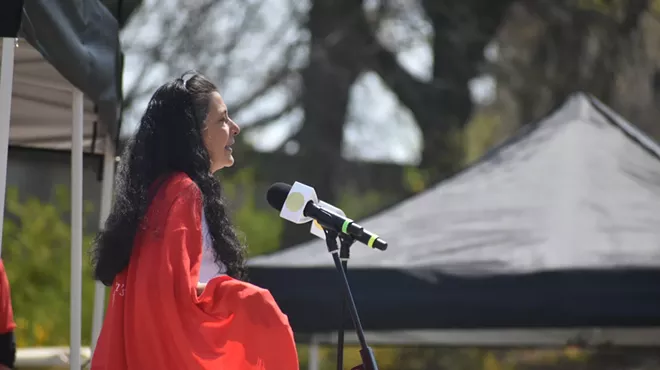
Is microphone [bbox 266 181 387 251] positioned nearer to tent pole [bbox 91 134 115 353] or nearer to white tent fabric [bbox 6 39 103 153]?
white tent fabric [bbox 6 39 103 153]

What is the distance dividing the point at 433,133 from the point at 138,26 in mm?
3469

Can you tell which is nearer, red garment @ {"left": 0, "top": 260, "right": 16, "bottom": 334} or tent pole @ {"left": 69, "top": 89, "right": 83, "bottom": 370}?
tent pole @ {"left": 69, "top": 89, "right": 83, "bottom": 370}

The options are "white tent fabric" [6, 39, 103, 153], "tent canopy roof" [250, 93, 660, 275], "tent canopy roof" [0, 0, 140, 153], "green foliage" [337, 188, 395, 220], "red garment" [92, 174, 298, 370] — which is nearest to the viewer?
"red garment" [92, 174, 298, 370]

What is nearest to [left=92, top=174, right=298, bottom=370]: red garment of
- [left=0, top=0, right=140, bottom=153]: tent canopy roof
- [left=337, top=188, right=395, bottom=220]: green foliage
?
[left=0, top=0, right=140, bottom=153]: tent canopy roof

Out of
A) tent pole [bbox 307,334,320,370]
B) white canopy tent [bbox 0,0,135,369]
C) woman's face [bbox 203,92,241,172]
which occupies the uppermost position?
white canopy tent [bbox 0,0,135,369]

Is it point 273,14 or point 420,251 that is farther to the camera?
point 273,14

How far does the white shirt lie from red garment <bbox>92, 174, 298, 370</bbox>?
4.1 inches

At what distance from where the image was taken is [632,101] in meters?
12.1

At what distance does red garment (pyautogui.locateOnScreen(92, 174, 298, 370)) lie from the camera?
2.72 m

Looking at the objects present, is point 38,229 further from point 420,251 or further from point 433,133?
point 420,251

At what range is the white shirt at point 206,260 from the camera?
290 cm

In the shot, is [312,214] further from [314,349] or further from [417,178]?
[417,178]

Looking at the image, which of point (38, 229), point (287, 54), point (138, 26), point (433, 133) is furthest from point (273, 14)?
point (38, 229)

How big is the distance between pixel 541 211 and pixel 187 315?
286cm
